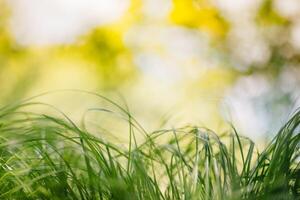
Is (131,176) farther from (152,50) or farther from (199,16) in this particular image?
(199,16)

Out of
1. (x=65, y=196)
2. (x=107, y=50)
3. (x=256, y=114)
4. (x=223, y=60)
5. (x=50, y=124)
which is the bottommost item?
(x=65, y=196)

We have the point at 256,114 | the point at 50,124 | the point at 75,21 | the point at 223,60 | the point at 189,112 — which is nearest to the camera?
the point at 50,124

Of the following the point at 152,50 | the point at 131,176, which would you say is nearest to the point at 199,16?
the point at 152,50

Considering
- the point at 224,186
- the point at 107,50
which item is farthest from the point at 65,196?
the point at 107,50

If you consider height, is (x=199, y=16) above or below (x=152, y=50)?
above

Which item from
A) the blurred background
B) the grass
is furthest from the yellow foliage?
the grass

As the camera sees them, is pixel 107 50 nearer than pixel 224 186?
No

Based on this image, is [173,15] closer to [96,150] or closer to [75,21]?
[75,21]

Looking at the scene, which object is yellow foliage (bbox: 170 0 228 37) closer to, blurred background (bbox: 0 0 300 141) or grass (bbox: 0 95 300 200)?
blurred background (bbox: 0 0 300 141)
